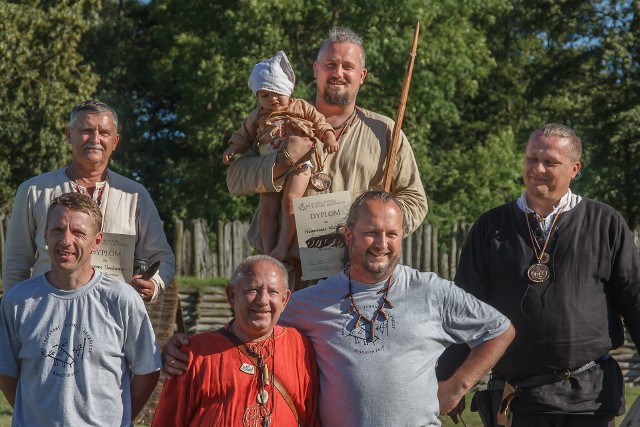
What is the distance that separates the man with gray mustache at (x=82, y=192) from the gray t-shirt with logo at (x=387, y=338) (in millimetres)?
1061

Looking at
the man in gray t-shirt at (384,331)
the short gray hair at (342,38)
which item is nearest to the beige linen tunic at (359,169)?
the short gray hair at (342,38)

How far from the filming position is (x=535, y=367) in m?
5.36

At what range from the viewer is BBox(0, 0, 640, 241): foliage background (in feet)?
77.9

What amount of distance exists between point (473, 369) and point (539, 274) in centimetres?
81

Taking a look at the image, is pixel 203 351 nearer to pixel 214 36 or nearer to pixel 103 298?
pixel 103 298

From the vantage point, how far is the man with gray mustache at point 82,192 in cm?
529

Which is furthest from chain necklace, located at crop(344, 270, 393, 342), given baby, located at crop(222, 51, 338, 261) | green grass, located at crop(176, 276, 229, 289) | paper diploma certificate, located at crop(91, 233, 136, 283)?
green grass, located at crop(176, 276, 229, 289)

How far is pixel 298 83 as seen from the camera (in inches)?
941

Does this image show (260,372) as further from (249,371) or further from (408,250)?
(408,250)

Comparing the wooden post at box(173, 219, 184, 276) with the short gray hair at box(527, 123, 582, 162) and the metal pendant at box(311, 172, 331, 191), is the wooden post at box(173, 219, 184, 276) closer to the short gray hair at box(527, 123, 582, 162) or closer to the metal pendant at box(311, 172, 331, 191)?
the metal pendant at box(311, 172, 331, 191)

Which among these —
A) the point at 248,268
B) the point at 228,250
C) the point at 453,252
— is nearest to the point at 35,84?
the point at 228,250

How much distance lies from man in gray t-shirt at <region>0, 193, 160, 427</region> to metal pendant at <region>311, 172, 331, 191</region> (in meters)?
1.20

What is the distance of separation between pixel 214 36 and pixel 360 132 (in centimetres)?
2022

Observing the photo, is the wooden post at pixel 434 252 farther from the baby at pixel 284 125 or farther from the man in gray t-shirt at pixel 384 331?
the man in gray t-shirt at pixel 384 331
